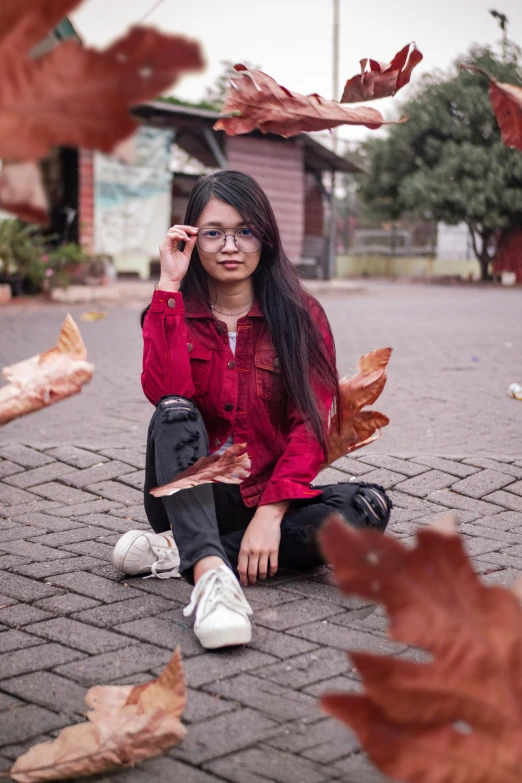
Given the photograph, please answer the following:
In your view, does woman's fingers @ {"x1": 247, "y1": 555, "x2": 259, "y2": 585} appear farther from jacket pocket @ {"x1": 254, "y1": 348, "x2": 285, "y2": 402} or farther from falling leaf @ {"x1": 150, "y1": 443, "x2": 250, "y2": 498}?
falling leaf @ {"x1": 150, "y1": 443, "x2": 250, "y2": 498}

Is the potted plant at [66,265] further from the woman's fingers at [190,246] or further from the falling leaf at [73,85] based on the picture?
the falling leaf at [73,85]

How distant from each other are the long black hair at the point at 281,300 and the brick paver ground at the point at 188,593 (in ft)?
1.72

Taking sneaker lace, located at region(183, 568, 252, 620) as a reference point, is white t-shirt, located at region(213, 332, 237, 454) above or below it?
above

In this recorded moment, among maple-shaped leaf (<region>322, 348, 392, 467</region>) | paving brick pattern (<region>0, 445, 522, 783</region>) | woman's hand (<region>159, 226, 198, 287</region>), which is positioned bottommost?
paving brick pattern (<region>0, 445, 522, 783</region>)

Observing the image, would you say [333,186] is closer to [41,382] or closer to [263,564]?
[263,564]

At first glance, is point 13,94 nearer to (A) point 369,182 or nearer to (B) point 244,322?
(B) point 244,322

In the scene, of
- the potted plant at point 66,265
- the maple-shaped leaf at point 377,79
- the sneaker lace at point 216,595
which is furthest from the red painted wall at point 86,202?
the maple-shaped leaf at point 377,79

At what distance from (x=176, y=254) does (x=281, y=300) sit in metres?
0.32

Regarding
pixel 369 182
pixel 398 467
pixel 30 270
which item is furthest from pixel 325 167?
pixel 398 467

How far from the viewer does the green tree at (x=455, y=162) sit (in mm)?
20969

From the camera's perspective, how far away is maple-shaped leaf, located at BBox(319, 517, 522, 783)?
84 cm

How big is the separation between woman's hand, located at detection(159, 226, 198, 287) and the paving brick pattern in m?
0.84

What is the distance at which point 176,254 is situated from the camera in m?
2.64

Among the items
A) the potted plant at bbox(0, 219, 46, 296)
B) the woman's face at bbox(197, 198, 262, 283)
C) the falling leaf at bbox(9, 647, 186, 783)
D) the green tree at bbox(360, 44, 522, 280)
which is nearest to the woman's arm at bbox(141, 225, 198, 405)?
the woman's face at bbox(197, 198, 262, 283)
